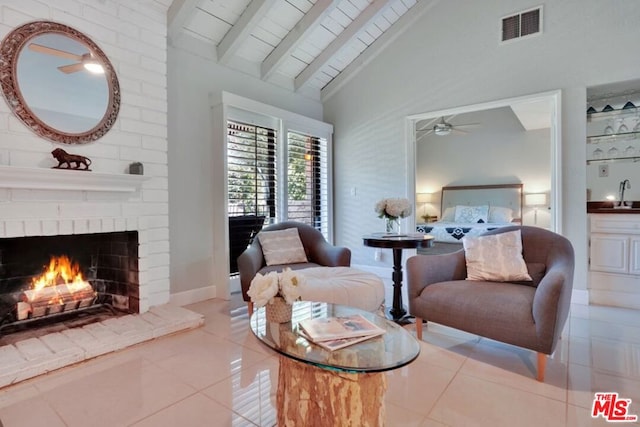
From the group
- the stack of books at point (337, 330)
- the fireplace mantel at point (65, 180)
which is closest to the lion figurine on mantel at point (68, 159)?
the fireplace mantel at point (65, 180)

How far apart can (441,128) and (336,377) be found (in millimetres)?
5489

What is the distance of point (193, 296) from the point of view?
3.59 m

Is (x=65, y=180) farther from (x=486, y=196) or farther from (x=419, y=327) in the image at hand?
(x=486, y=196)

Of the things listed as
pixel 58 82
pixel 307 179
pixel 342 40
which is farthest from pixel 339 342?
pixel 342 40

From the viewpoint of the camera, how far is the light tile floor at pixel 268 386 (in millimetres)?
1647

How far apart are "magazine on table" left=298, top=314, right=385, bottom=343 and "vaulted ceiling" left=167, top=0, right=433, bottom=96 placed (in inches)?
122

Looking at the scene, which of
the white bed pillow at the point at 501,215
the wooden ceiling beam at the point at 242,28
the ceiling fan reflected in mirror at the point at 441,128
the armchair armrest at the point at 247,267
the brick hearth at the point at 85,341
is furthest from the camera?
the white bed pillow at the point at 501,215

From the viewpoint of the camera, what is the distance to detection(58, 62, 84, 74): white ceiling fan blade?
2523mm

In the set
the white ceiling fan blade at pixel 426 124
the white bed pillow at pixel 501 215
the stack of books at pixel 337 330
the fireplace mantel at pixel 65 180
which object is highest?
the white ceiling fan blade at pixel 426 124

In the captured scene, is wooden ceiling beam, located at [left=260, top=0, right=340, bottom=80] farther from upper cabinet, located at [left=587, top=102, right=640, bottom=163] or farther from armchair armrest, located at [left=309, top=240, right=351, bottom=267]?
upper cabinet, located at [left=587, top=102, right=640, bottom=163]

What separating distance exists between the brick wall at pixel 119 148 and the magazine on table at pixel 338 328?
2.02 metres

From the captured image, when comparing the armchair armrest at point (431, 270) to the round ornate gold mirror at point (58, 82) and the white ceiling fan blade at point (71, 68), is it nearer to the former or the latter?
the round ornate gold mirror at point (58, 82)

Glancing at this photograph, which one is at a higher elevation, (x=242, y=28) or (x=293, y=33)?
(x=293, y=33)

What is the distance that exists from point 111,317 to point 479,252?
10.00ft
